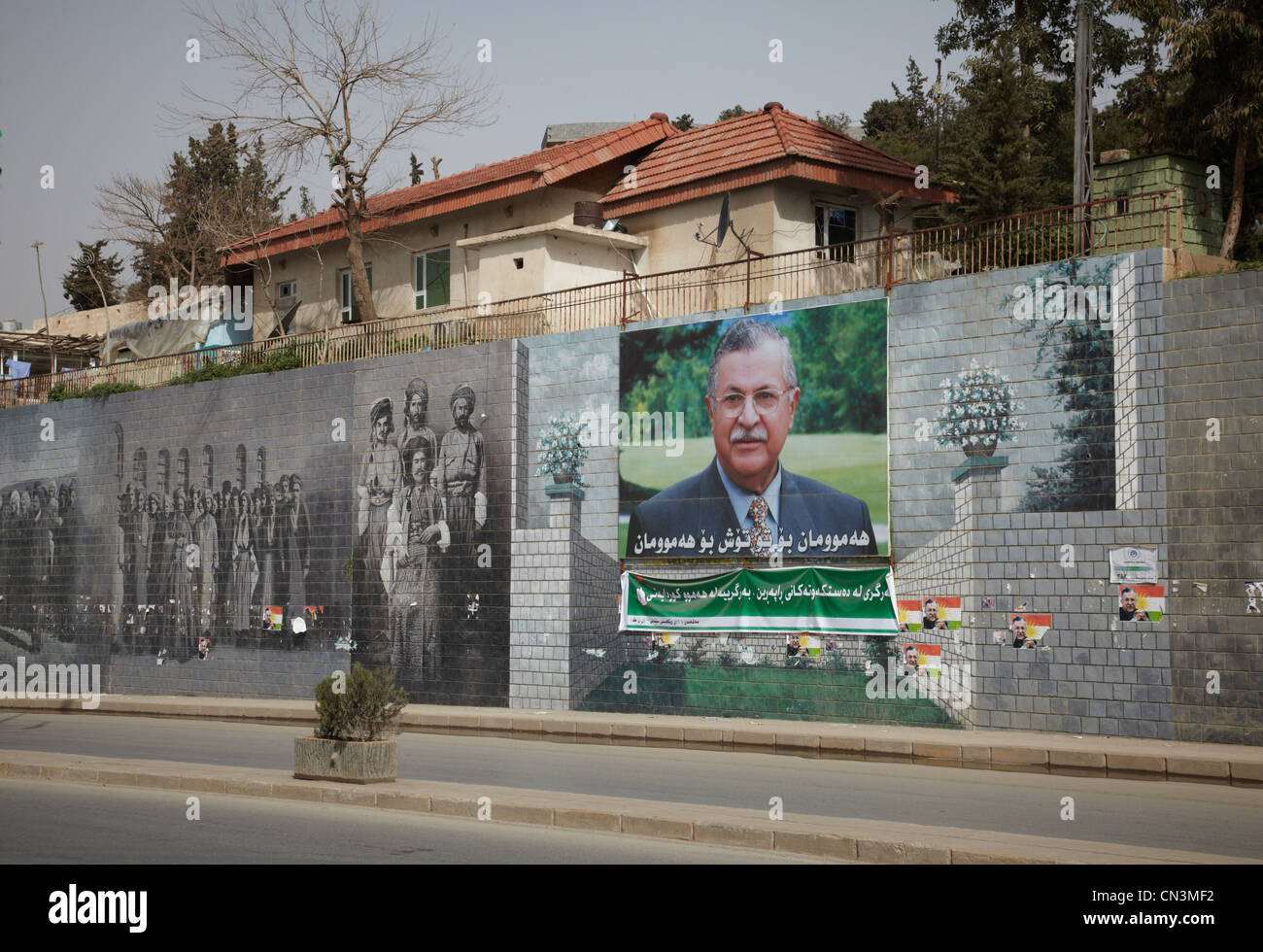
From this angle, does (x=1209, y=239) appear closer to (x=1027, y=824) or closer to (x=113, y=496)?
(x=1027, y=824)

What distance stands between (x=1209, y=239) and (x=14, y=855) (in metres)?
22.2

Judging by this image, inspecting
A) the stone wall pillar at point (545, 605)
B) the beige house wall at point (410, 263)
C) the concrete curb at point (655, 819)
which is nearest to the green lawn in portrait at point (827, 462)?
the stone wall pillar at point (545, 605)

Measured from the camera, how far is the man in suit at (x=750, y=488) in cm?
1931

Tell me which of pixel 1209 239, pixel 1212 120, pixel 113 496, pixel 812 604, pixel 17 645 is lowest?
pixel 17 645

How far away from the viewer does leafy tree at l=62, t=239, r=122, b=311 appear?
59.7 meters

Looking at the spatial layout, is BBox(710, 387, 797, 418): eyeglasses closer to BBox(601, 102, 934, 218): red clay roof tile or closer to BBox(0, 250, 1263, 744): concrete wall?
BBox(0, 250, 1263, 744): concrete wall

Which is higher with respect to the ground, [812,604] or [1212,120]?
[1212,120]

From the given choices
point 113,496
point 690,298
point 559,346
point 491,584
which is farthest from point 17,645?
point 690,298

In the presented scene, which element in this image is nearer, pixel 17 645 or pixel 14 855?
pixel 14 855

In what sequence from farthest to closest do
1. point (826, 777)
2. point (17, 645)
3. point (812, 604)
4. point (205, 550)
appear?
1. point (17, 645)
2. point (205, 550)
3. point (812, 604)
4. point (826, 777)

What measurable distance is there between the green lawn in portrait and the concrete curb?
353 inches

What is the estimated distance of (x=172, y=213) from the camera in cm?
5191

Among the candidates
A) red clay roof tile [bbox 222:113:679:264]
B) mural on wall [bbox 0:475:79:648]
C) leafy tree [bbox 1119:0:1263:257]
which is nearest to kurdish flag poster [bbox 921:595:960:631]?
leafy tree [bbox 1119:0:1263:257]

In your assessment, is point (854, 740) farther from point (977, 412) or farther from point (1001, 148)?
point (1001, 148)
